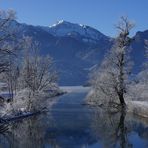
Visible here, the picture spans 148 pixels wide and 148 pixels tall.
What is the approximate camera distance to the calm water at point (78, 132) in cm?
4003

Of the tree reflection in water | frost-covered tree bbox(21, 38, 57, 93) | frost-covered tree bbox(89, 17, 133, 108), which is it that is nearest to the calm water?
the tree reflection in water

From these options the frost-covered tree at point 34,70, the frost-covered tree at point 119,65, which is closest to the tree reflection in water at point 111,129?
the frost-covered tree at point 119,65

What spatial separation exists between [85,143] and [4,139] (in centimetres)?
821

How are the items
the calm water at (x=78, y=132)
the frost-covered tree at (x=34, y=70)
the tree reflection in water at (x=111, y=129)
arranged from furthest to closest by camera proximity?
the frost-covered tree at (x=34, y=70)
the tree reflection in water at (x=111, y=129)
the calm water at (x=78, y=132)

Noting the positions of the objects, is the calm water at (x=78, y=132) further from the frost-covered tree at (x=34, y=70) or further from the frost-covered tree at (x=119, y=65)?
the frost-covered tree at (x=34, y=70)

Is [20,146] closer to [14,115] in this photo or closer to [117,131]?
[117,131]

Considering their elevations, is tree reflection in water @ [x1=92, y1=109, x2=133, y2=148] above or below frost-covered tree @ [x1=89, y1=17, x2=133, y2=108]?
below

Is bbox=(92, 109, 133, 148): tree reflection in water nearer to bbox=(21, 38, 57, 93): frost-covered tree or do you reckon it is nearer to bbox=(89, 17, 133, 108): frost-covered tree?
bbox=(89, 17, 133, 108): frost-covered tree

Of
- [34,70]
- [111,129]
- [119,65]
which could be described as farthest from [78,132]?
[34,70]

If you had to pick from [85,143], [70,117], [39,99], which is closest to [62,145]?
[85,143]

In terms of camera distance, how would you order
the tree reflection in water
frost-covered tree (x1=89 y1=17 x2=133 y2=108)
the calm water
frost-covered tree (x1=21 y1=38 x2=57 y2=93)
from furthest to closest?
frost-covered tree (x1=21 y1=38 x2=57 y2=93) < frost-covered tree (x1=89 y1=17 x2=133 y2=108) < the tree reflection in water < the calm water

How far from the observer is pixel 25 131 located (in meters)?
48.7

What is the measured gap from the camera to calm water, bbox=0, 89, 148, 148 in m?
40.0

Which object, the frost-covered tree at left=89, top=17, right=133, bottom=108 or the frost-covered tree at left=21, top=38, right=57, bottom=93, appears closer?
the frost-covered tree at left=89, top=17, right=133, bottom=108
